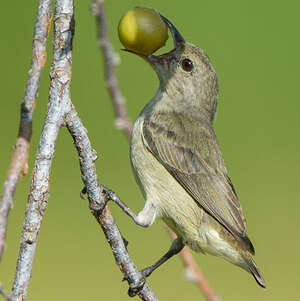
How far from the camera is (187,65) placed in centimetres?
365

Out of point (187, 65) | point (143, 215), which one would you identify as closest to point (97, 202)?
point (143, 215)

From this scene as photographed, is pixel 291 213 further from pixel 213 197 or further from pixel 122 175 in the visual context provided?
pixel 213 197

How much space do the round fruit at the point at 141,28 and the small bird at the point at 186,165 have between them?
609 millimetres

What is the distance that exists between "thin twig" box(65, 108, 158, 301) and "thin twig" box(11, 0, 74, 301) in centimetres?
9

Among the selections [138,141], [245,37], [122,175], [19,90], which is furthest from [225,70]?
[138,141]

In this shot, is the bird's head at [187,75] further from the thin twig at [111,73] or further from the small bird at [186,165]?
the thin twig at [111,73]

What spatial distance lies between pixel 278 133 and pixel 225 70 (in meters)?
0.76

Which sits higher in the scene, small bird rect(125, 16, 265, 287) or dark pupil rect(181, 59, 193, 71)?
dark pupil rect(181, 59, 193, 71)

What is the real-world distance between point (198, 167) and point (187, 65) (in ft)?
1.94

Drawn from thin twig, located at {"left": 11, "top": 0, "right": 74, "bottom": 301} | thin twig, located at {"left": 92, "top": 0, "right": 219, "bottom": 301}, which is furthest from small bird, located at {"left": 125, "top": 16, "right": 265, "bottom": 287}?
thin twig, located at {"left": 11, "top": 0, "right": 74, "bottom": 301}

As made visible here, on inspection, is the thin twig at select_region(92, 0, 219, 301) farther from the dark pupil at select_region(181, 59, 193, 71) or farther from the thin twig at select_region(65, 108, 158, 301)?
the dark pupil at select_region(181, 59, 193, 71)

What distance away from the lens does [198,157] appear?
3559 mm

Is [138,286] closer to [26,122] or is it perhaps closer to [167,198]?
[167,198]

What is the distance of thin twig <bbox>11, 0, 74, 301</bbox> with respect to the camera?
182cm
